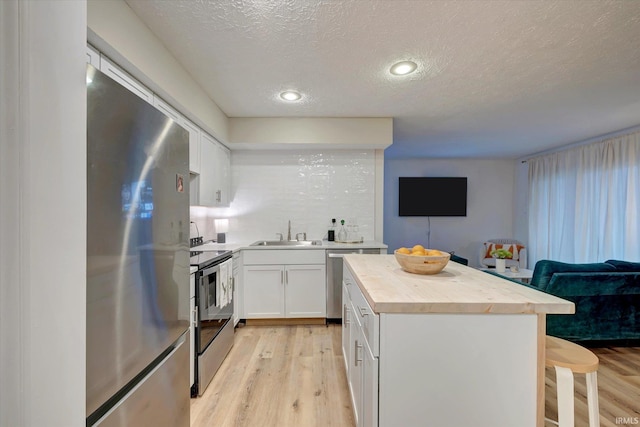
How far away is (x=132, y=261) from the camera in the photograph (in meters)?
0.87

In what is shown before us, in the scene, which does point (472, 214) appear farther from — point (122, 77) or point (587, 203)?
point (122, 77)

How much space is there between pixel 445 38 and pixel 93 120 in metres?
1.85

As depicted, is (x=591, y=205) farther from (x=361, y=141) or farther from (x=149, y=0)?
(x=149, y=0)

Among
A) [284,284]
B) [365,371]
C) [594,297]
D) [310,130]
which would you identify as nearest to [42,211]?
[365,371]

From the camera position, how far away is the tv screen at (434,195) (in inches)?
207

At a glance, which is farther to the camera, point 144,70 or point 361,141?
point 361,141

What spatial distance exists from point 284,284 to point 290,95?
1.93 metres

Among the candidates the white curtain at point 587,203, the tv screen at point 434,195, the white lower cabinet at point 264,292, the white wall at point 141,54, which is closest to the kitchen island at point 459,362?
the white wall at point 141,54

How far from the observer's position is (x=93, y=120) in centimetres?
72

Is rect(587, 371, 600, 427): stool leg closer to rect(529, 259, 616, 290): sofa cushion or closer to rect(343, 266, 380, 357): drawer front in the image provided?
rect(343, 266, 380, 357): drawer front

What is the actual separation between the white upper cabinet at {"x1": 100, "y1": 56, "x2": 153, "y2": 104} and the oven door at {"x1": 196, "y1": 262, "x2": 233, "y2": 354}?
3.92 feet

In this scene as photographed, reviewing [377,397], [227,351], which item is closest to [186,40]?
[377,397]

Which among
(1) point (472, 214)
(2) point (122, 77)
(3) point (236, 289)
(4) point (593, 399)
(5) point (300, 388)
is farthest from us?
(1) point (472, 214)

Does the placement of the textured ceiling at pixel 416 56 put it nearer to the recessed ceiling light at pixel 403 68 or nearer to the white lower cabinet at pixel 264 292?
the recessed ceiling light at pixel 403 68
